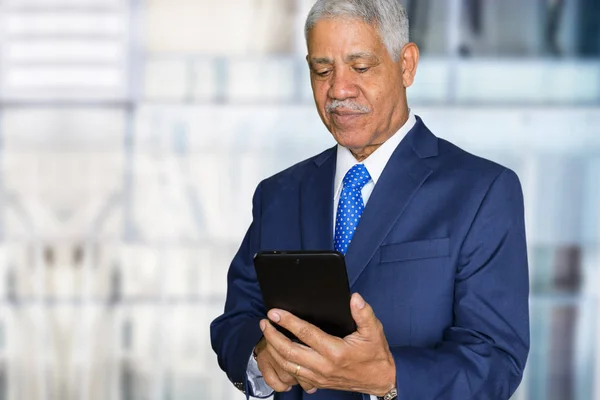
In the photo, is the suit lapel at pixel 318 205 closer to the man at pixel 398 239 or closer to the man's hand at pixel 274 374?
the man at pixel 398 239

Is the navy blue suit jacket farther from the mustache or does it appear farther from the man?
the mustache

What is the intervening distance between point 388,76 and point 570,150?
249cm

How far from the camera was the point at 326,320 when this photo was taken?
1.49 meters

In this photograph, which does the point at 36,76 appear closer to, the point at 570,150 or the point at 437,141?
the point at 570,150

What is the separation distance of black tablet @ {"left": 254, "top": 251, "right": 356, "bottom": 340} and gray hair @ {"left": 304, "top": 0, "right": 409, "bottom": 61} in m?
0.46

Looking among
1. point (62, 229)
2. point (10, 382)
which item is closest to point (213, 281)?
point (62, 229)

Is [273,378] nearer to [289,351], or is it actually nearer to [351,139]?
[289,351]

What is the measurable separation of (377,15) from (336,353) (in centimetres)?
60

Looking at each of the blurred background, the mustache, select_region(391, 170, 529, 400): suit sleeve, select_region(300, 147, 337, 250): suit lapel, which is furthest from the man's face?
the blurred background

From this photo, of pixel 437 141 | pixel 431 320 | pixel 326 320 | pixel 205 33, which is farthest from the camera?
pixel 205 33

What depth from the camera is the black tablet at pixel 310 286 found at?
144 cm

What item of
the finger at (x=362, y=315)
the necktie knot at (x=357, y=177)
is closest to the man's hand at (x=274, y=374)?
the finger at (x=362, y=315)

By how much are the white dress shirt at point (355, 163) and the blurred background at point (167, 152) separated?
6.83 ft

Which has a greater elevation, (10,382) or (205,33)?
(205,33)
